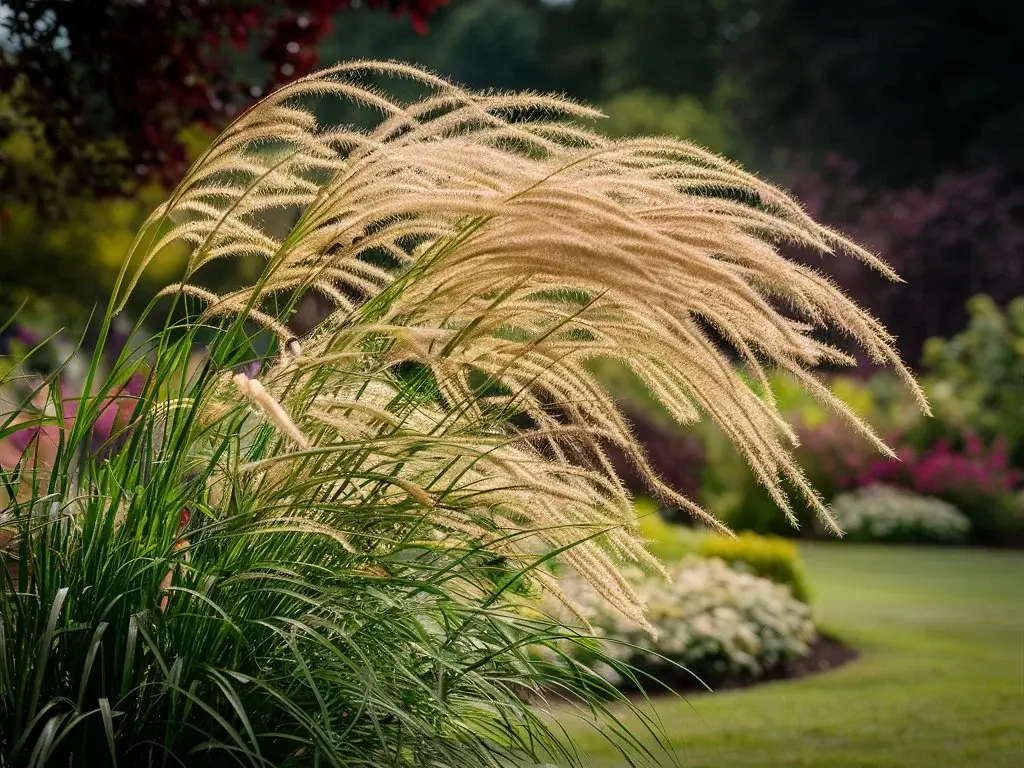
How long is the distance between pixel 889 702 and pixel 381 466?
3487mm

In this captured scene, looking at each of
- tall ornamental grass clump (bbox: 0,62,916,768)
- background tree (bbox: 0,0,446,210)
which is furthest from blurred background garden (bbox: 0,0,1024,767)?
tall ornamental grass clump (bbox: 0,62,916,768)

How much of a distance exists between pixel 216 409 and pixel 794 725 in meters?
3.05

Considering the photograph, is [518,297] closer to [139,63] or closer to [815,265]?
[139,63]

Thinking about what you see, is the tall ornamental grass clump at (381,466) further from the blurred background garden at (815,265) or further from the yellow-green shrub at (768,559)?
the yellow-green shrub at (768,559)

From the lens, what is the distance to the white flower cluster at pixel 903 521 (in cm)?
1235

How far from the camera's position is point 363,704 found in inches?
85.1

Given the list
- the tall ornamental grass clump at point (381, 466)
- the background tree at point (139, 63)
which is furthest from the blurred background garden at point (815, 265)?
the tall ornamental grass clump at point (381, 466)

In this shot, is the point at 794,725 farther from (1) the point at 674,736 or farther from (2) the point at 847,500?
(2) the point at 847,500

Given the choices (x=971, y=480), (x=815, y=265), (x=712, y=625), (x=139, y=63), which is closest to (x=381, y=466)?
(x=139, y=63)

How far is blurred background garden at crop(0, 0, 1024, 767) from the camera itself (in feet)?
17.6

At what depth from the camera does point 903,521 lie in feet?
40.7

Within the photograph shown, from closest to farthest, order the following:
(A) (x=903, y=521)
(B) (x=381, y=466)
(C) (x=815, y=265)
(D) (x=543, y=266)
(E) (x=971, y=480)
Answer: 1. (D) (x=543, y=266)
2. (B) (x=381, y=466)
3. (A) (x=903, y=521)
4. (E) (x=971, y=480)
5. (C) (x=815, y=265)

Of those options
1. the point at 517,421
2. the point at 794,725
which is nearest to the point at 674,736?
the point at 794,725

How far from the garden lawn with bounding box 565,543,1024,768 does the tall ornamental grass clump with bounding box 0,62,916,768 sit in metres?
0.84
